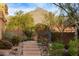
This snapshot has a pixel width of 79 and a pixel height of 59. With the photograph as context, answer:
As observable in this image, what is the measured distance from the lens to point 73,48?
206 centimetres

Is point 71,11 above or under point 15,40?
above

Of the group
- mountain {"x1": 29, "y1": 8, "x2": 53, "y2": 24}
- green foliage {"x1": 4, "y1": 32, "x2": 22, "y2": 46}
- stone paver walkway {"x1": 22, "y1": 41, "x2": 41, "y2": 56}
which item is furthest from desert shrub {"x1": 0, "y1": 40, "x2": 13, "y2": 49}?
mountain {"x1": 29, "y1": 8, "x2": 53, "y2": 24}

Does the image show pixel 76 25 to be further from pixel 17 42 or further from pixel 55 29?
pixel 17 42

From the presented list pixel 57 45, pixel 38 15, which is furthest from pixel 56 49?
pixel 38 15

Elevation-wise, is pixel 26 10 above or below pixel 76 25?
above

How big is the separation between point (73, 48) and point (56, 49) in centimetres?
18

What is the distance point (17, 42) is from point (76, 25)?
0.64 meters

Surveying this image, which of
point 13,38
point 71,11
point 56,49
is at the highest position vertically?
point 71,11

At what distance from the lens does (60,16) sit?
2.08m

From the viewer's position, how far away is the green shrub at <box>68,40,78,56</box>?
80.7 inches

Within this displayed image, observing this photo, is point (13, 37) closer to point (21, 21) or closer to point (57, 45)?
point (21, 21)

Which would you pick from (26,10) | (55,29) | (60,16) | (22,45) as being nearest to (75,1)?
(60,16)

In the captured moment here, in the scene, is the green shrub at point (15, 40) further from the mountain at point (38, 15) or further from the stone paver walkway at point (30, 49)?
the mountain at point (38, 15)

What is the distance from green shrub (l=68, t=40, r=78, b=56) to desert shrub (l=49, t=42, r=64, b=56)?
0.08 metres
